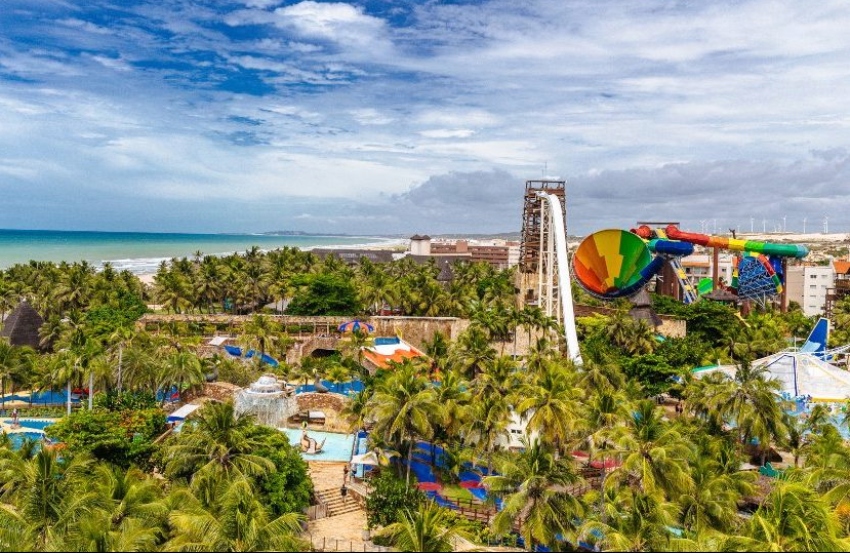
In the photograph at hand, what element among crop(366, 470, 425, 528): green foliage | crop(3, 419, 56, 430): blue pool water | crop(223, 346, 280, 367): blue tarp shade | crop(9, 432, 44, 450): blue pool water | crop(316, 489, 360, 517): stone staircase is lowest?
crop(316, 489, 360, 517): stone staircase

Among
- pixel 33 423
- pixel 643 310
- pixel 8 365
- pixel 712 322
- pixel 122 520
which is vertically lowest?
pixel 33 423

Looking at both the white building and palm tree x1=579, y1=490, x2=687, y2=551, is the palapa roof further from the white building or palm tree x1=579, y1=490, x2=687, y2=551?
the white building

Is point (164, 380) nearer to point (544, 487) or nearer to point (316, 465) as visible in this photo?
point (316, 465)

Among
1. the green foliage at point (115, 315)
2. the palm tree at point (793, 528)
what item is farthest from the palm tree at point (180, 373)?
the palm tree at point (793, 528)

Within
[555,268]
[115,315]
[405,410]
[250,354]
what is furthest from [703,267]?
[405,410]

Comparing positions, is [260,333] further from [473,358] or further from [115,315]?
[473,358]

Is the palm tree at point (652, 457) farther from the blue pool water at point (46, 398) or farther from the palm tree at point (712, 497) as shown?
the blue pool water at point (46, 398)

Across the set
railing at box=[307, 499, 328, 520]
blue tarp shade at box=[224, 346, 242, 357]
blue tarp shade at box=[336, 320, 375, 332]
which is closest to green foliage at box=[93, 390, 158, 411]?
railing at box=[307, 499, 328, 520]
